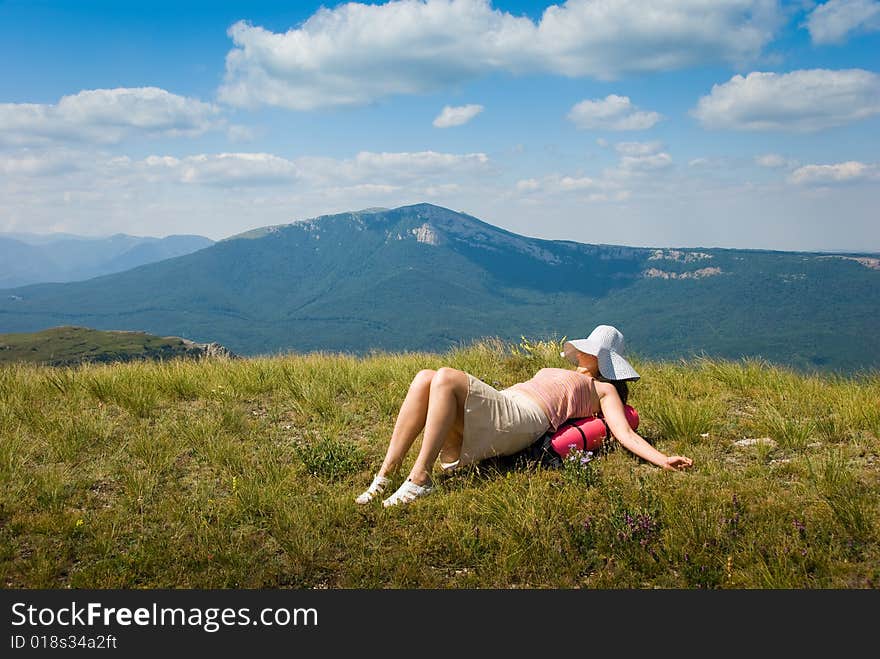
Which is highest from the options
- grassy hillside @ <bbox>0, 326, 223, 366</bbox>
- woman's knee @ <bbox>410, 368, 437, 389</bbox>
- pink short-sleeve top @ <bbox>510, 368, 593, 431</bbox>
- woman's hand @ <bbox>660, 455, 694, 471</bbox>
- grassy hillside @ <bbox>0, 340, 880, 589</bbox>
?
woman's knee @ <bbox>410, 368, 437, 389</bbox>

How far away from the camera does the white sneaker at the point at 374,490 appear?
5.11m

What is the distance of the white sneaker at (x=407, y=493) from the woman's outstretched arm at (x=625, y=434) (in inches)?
71.8

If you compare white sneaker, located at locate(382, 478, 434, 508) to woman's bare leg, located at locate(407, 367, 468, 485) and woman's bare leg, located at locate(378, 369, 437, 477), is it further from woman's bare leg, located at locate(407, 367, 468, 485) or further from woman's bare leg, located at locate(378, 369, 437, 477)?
woman's bare leg, located at locate(378, 369, 437, 477)

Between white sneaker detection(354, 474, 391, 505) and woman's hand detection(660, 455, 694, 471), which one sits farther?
woman's hand detection(660, 455, 694, 471)

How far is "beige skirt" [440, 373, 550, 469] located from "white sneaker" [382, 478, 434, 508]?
→ 0.57 metres

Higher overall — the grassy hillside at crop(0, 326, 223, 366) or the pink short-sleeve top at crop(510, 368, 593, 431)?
the pink short-sleeve top at crop(510, 368, 593, 431)

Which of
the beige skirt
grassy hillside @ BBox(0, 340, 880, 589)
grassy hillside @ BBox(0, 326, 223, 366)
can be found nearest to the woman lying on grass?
the beige skirt

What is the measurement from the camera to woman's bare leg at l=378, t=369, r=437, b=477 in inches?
213

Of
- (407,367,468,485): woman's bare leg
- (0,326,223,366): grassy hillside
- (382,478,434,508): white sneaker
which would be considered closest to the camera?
(382,478,434,508): white sneaker

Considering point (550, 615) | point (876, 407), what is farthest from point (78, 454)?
point (876, 407)

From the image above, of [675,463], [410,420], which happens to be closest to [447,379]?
[410,420]

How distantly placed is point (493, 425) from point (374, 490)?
1154mm

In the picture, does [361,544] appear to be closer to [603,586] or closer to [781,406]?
[603,586]

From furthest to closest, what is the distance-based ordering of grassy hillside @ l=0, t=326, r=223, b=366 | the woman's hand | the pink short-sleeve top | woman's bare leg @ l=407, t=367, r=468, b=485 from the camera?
grassy hillside @ l=0, t=326, r=223, b=366 → the pink short-sleeve top → the woman's hand → woman's bare leg @ l=407, t=367, r=468, b=485
